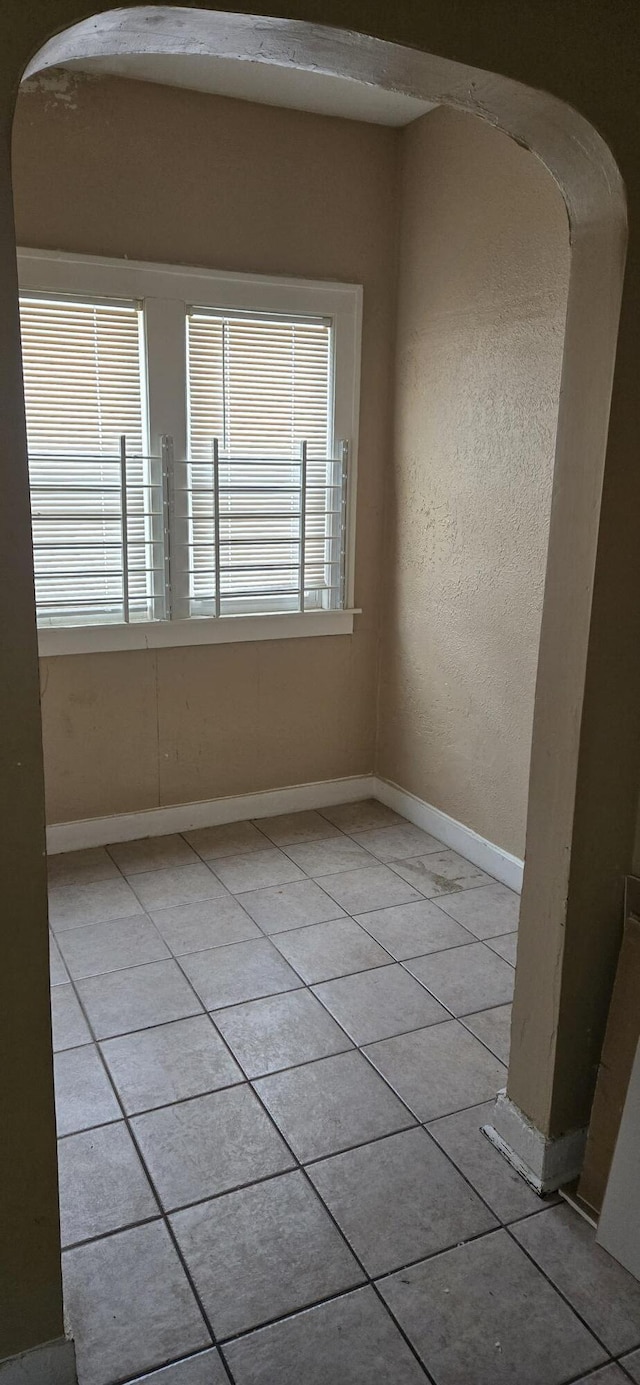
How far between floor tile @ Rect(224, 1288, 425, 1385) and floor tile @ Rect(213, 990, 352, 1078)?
0.69 meters

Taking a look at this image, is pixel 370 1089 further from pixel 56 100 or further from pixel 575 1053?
pixel 56 100

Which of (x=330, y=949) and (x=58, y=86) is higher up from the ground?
(x=58, y=86)

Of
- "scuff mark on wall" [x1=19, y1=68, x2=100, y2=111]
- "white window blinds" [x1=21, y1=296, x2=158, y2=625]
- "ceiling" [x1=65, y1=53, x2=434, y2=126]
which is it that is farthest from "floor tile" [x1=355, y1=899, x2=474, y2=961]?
"scuff mark on wall" [x1=19, y1=68, x2=100, y2=111]

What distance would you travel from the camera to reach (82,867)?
343cm

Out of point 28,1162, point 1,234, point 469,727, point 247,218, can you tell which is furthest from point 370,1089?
point 247,218

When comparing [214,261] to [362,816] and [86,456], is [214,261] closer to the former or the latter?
[86,456]

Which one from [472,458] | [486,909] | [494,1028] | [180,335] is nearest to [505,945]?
[486,909]

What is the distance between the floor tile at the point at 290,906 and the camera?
3.04m

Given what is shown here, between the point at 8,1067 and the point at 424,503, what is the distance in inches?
109

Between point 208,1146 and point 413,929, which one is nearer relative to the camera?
point 208,1146

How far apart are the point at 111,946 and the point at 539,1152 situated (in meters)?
1.49

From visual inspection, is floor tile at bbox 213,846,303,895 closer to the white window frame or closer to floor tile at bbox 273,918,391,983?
floor tile at bbox 273,918,391,983

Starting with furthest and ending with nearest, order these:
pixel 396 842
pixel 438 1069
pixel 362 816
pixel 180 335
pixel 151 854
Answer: pixel 362 816, pixel 396 842, pixel 151 854, pixel 180 335, pixel 438 1069

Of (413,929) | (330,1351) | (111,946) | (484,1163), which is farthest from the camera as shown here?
(413,929)
